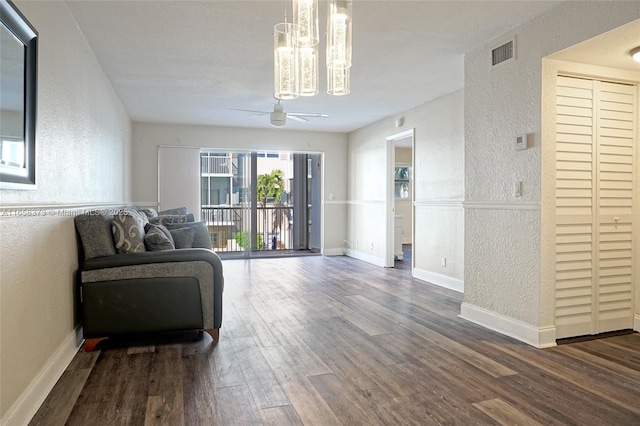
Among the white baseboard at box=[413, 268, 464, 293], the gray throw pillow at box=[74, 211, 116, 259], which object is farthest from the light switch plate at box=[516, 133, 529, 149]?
the gray throw pillow at box=[74, 211, 116, 259]

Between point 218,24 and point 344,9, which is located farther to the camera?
point 218,24

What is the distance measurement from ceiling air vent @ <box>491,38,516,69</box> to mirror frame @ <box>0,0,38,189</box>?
3.17 m

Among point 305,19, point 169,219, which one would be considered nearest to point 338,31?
point 305,19

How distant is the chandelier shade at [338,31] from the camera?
1.93 meters

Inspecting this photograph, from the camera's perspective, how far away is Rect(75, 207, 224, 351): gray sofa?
2.87m

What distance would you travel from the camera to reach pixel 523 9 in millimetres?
2939

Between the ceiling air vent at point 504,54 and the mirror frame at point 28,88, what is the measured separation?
3171 millimetres

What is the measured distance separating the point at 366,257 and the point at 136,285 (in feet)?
16.5

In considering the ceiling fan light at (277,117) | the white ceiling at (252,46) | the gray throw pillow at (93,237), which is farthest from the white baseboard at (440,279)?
the gray throw pillow at (93,237)

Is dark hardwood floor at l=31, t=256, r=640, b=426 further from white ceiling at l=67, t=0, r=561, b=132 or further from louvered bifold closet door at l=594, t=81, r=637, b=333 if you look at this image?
white ceiling at l=67, t=0, r=561, b=132

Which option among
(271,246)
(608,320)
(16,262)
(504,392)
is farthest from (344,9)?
(271,246)

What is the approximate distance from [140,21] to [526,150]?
10.00ft

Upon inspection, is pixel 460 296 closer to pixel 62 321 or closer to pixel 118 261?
pixel 118 261

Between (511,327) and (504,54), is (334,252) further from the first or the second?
(504,54)
